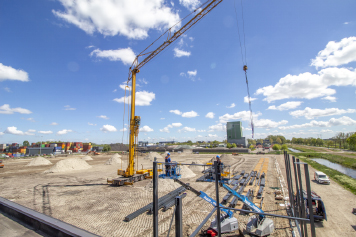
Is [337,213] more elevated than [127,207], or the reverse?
[127,207]

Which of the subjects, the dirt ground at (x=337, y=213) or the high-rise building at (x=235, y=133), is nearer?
the dirt ground at (x=337, y=213)

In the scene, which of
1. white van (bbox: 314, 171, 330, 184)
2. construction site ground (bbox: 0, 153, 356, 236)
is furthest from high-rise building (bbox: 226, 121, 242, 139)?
construction site ground (bbox: 0, 153, 356, 236)

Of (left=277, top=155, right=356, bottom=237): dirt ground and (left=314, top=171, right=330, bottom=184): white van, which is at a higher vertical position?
(left=314, top=171, right=330, bottom=184): white van

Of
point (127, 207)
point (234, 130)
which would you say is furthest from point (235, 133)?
point (127, 207)

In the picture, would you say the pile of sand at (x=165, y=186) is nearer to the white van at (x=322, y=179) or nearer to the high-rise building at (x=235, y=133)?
the white van at (x=322, y=179)

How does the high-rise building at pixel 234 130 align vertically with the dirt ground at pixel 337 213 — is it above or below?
above

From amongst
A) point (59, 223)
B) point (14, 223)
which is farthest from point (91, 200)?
point (59, 223)

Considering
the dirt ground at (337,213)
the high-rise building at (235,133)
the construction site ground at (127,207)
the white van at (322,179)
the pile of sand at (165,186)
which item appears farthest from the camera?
the high-rise building at (235,133)

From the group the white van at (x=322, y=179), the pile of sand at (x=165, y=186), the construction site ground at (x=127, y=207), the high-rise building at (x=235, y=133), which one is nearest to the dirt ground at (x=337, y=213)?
the construction site ground at (x=127, y=207)

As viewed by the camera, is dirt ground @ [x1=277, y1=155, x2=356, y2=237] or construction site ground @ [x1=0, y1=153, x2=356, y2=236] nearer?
construction site ground @ [x1=0, y1=153, x2=356, y2=236]

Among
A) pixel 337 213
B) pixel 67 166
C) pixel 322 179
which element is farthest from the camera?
pixel 67 166

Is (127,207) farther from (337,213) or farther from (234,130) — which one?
(234,130)

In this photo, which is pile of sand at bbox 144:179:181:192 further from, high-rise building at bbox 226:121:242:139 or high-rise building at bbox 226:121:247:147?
high-rise building at bbox 226:121:242:139

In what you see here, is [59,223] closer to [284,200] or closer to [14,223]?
[14,223]
